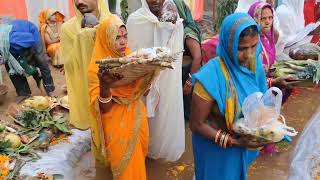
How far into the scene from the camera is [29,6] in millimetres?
7070

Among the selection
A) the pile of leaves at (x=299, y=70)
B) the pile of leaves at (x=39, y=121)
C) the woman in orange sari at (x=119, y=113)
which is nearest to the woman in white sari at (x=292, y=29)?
the pile of leaves at (x=299, y=70)

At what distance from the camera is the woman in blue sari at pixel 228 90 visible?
2.18 metres

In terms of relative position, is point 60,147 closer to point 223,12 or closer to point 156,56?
point 156,56

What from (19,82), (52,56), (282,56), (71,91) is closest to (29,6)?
(52,56)

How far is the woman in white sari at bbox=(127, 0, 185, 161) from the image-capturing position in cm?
335

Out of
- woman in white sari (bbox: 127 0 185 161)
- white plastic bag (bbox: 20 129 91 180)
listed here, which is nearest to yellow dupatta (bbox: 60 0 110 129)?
white plastic bag (bbox: 20 129 91 180)

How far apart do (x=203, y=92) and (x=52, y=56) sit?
5611 millimetres

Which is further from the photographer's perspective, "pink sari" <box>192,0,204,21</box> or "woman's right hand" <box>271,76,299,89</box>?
"pink sari" <box>192,0,204,21</box>

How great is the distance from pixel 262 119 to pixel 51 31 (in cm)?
604

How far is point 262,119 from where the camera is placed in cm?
214

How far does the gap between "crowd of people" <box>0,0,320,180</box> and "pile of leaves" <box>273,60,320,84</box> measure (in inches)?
4.7

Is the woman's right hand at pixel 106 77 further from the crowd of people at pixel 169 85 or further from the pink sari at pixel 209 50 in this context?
the pink sari at pixel 209 50

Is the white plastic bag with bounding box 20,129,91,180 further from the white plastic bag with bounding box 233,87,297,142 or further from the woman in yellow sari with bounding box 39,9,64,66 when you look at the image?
the woman in yellow sari with bounding box 39,9,64,66

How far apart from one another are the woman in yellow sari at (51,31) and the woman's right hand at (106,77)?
191 inches
